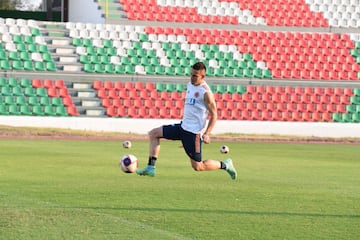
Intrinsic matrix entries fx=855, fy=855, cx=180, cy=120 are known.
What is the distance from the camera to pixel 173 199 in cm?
1297

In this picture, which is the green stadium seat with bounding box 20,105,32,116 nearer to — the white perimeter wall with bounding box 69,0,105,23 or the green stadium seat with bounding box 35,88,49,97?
the green stadium seat with bounding box 35,88,49,97

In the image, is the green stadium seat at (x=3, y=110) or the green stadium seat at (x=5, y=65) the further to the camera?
the green stadium seat at (x=5, y=65)

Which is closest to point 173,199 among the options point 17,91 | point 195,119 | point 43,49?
point 195,119

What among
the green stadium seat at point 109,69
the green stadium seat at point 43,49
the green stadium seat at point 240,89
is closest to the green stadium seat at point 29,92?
the green stadium seat at point 43,49

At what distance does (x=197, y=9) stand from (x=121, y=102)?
9510 mm

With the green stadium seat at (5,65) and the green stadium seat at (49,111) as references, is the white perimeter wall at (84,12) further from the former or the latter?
the green stadium seat at (49,111)

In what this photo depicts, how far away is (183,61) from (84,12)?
772 cm

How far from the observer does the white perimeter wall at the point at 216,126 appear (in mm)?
Result: 34656

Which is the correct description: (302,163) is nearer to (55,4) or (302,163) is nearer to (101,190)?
(101,190)

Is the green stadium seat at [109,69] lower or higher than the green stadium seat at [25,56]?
lower

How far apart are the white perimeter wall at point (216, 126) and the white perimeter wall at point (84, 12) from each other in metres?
9.20

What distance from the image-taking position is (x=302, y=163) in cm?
2220

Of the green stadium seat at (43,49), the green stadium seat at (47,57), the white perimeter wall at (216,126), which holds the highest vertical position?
the green stadium seat at (43,49)

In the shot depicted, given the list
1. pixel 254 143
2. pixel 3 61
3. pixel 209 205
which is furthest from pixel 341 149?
pixel 209 205
